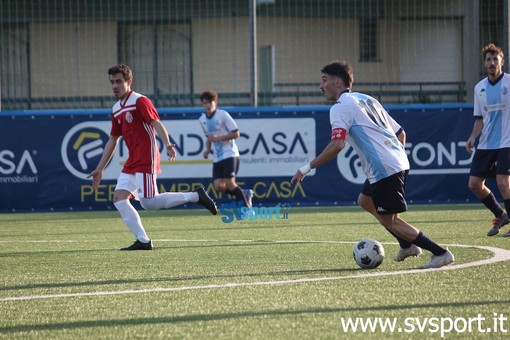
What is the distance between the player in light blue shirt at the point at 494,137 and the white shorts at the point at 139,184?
372cm

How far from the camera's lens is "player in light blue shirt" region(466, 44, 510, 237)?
11211mm

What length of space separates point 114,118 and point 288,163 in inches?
263

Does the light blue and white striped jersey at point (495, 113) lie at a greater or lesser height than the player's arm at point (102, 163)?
greater

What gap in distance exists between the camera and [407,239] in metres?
7.72

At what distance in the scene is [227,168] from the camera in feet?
51.3

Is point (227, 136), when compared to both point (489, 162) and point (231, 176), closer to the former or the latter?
point (231, 176)

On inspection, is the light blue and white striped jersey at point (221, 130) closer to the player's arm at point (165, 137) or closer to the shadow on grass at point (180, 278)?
the player's arm at point (165, 137)

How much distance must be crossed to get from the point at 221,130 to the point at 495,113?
538 centimetres

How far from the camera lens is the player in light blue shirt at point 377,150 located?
7.62m

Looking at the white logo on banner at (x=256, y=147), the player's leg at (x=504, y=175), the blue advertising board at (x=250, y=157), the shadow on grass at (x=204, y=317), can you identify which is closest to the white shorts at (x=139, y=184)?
the player's leg at (x=504, y=175)

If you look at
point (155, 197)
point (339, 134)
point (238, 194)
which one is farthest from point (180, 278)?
point (238, 194)

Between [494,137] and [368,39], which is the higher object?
[368,39]

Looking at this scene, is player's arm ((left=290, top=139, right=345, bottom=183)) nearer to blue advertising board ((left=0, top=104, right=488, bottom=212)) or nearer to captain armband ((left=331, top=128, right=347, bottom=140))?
captain armband ((left=331, top=128, right=347, bottom=140))

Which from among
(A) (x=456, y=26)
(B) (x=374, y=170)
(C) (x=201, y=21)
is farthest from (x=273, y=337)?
(C) (x=201, y=21)
